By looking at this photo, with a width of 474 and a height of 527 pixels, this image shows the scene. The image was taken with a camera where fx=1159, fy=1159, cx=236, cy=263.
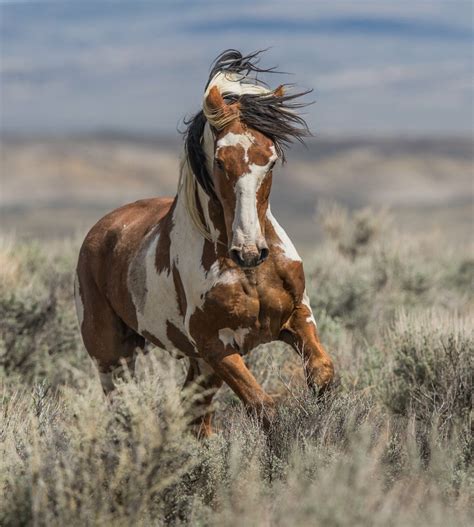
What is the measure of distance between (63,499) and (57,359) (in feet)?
16.6

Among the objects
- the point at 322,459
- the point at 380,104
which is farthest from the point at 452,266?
the point at 380,104

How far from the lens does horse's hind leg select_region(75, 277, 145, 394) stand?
805 centimetres

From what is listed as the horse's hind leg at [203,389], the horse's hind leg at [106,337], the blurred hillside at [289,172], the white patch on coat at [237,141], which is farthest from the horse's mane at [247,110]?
the blurred hillside at [289,172]

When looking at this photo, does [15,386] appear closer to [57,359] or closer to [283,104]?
[57,359]

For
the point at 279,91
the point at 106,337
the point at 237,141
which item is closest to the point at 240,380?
the point at 237,141

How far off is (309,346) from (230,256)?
2.83 ft

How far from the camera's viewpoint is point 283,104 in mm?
6449

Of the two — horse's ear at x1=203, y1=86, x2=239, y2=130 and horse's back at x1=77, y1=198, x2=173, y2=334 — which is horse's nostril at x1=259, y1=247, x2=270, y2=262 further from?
horse's back at x1=77, y1=198, x2=173, y2=334

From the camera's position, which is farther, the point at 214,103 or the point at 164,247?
the point at 164,247

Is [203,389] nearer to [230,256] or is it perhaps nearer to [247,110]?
[230,256]

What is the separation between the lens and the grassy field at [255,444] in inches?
182

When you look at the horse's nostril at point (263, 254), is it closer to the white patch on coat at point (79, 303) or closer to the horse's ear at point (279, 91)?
the horse's ear at point (279, 91)

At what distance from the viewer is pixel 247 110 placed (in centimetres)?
625

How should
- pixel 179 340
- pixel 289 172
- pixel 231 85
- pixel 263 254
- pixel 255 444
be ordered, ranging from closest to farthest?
pixel 255 444 → pixel 263 254 → pixel 231 85 → pixel 179 340 → pixel 289 172
